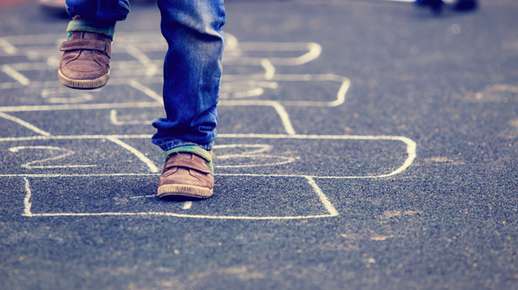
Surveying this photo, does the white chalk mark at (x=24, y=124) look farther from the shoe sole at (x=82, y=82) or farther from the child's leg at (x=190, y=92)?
the child's leg at (x=190, y=92)

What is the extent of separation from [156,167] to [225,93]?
1.57 metres

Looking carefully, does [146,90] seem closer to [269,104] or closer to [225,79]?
[225,79]

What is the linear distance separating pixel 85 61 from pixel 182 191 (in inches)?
22.0

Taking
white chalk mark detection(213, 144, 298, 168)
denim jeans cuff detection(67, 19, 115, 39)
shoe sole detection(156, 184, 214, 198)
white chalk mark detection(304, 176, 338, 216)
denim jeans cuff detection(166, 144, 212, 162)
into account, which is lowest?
white chalk mark detection(304, 176, 338, 216)

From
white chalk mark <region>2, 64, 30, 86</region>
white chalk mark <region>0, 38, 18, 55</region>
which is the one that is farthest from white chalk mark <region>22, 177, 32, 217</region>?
white chalk mark <region>0, 38, 18, 55</region>

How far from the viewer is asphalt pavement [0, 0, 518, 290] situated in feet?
8.59

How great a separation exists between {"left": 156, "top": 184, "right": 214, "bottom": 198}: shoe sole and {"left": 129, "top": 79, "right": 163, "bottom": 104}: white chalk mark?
1.89m

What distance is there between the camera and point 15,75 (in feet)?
18.8

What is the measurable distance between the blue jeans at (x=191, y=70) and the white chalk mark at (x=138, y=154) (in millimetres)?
385

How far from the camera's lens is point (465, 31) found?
722cm

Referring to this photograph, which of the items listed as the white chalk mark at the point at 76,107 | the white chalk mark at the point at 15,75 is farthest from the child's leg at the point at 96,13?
the white chalk mark at the point at 15,75

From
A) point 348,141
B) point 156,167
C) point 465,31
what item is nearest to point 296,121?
point 348,141

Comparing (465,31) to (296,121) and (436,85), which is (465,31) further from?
(296,121)

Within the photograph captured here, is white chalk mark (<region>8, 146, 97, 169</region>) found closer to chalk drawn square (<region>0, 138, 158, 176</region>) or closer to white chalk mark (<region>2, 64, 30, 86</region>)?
chalk drawn square (<region>0, 138, 158, 176</region>)
